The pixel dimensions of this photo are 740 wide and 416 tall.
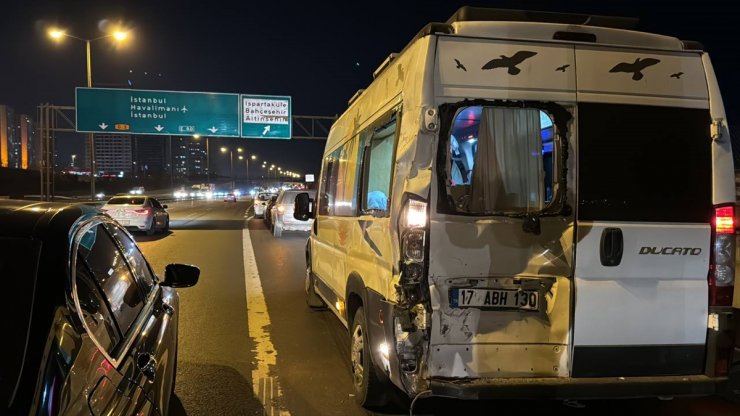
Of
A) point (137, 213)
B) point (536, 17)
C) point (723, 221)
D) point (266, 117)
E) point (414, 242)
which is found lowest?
point (137, 213)

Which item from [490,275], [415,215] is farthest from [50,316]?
[490,275]

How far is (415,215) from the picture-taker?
349cm

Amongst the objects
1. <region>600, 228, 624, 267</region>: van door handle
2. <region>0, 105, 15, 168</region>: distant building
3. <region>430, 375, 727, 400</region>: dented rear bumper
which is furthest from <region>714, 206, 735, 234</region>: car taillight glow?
<region>0, 105, 15, 168</region>: distant building

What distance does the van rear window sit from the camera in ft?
12.3

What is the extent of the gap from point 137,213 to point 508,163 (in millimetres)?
18134

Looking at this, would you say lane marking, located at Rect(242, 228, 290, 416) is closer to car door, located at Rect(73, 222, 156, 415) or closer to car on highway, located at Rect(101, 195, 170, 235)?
car door, located at Rect(73, 222, 156, 415)

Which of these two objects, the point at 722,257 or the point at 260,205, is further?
the point at 260,205

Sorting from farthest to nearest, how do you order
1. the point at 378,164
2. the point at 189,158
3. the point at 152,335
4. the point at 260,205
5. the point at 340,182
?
the point at 189,158, the point at 260,205, the point at 340,182, the point at 378,164, the point at 152,335

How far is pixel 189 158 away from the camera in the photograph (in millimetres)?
159250

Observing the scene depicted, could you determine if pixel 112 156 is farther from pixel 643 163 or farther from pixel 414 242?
pixel 643 163

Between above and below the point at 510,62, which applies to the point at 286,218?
below

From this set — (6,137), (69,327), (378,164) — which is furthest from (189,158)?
(69,327)

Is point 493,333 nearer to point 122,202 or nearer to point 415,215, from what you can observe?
point 415,215

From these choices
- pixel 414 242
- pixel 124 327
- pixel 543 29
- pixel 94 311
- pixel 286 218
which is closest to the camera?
pixel 94 311
